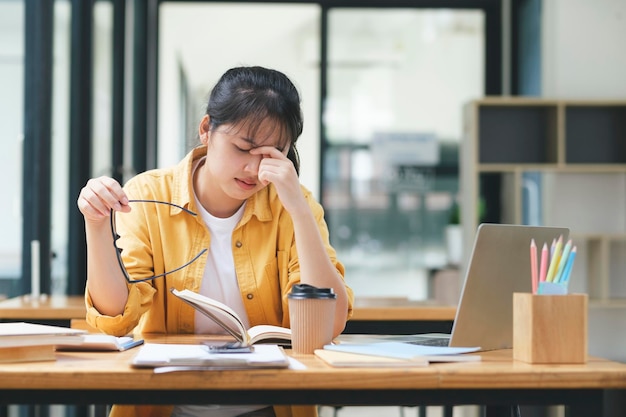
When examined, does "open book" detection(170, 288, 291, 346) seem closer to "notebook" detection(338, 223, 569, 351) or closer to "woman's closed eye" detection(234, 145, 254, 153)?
"notebook" detection(338, 223, 569, 351)

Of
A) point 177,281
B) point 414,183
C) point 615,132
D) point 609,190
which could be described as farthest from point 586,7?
point 177,281

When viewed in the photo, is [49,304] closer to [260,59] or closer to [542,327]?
[542,327]

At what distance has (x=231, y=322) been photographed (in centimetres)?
162

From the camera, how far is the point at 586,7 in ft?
16.6

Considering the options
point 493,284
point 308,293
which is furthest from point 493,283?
point 308,293

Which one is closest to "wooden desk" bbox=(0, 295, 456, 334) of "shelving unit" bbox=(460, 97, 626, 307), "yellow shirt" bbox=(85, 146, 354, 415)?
"yellow shirt" bbox=(85, 146, 354, 415)

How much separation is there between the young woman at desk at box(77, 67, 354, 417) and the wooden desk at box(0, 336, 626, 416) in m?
0.48

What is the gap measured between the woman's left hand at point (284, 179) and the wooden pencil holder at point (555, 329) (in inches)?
22.8

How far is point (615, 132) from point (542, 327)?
12.3 feet

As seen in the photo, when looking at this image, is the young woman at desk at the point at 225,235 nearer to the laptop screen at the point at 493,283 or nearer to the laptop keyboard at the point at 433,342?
the laptop keyboard at the point at 433,342

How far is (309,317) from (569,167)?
3495 mm

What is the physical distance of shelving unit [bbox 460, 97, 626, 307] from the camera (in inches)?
187

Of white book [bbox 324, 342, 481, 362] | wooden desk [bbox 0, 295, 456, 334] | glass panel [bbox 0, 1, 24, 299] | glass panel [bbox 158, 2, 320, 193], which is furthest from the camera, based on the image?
glass panel [bbox 158, 2, 320, 193]

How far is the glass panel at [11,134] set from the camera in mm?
3178
